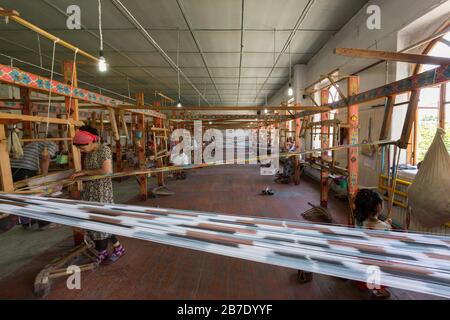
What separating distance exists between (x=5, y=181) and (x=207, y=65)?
267 inches

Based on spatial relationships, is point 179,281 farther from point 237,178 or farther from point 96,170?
point 237,178

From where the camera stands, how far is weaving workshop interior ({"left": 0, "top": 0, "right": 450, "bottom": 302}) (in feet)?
3.83

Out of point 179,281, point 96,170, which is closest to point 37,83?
point 96,170

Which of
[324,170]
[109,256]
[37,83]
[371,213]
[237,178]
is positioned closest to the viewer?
[371,213]

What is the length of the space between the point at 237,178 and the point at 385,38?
16.0 feet

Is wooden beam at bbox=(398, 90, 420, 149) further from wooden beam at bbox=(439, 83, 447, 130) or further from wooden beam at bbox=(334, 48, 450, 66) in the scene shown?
wooden beam at bbox=(439, 83, 447, 130)

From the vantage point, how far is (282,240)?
1125mm

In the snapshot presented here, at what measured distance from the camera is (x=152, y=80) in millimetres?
9328

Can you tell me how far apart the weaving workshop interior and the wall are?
1.1 inches

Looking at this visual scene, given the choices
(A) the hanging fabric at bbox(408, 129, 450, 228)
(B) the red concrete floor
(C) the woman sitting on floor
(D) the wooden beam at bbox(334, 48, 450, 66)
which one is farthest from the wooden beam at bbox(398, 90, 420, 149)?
(B) the red concrete floor

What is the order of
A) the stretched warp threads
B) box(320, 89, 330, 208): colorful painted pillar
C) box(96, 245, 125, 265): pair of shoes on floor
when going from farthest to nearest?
box(320, 89, 330, 208): colorful painted pillar, box(96, 245, 125, 265): pair of shoes on floor, the stretched warp threads

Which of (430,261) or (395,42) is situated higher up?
(395,42)
